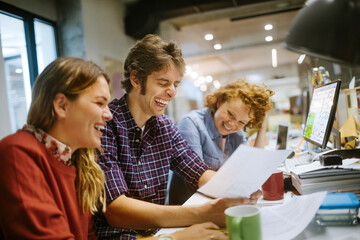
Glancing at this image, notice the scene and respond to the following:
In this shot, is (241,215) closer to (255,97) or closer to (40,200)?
(40,200)

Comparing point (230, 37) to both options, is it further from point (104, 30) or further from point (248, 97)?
point (248, 97)

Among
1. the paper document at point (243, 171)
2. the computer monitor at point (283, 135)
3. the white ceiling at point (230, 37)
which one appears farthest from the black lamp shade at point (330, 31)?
the white ceiling at point (230, 37)

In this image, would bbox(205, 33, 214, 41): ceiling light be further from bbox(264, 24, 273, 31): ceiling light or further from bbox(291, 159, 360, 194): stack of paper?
bbox(291, 159, 360, 194): stack of paper

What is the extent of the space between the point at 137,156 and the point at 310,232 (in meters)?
0.72

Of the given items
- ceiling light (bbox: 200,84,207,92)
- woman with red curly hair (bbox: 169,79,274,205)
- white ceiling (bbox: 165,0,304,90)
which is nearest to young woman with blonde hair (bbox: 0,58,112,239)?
woman with red curly hair (bbox: 169,79,274,205)

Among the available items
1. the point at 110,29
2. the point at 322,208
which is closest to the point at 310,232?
the point at 322,208

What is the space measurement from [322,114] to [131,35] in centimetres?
444

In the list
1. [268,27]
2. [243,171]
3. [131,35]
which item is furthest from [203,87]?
[243,171]

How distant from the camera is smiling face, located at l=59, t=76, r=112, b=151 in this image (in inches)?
31.4

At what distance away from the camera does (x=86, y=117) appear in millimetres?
816

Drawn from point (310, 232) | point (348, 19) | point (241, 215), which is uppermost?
point (348, 19)

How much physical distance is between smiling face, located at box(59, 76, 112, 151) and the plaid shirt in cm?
22

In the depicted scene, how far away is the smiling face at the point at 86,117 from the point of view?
2.62ft

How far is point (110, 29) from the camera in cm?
470
